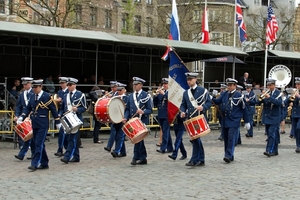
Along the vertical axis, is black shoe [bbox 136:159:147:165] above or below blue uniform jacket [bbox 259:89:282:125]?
below

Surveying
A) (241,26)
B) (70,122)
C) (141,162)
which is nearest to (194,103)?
(141,162)

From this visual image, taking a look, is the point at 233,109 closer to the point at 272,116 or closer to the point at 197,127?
the point at 197,127

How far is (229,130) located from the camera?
41.9 feet

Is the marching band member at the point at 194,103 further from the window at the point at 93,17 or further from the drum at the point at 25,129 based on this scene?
the window at the point at 93,17

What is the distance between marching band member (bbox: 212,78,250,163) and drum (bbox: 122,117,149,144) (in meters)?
1.98

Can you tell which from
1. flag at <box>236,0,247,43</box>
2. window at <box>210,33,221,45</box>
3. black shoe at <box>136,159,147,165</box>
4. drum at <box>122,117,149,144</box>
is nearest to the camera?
drum at <box>122,117,149,144</box>

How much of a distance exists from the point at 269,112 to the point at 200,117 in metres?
2.98

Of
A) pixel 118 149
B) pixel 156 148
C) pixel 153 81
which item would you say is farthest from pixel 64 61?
pixel 118 149

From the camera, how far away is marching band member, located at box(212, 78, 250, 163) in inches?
500

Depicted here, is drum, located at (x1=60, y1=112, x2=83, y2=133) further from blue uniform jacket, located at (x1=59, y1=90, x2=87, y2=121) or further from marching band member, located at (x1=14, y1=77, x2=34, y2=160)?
marching band member, located at (x1=14, y1=77, x2=34, y2=160)

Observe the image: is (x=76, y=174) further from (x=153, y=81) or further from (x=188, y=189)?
(x=153, y=81)

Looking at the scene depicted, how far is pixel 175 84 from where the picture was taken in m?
13.1

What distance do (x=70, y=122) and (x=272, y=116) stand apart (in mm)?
5265

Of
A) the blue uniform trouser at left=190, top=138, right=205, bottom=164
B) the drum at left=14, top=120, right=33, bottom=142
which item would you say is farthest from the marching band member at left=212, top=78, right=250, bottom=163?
the drum at left=14, top=120, right=33, bottom=142
